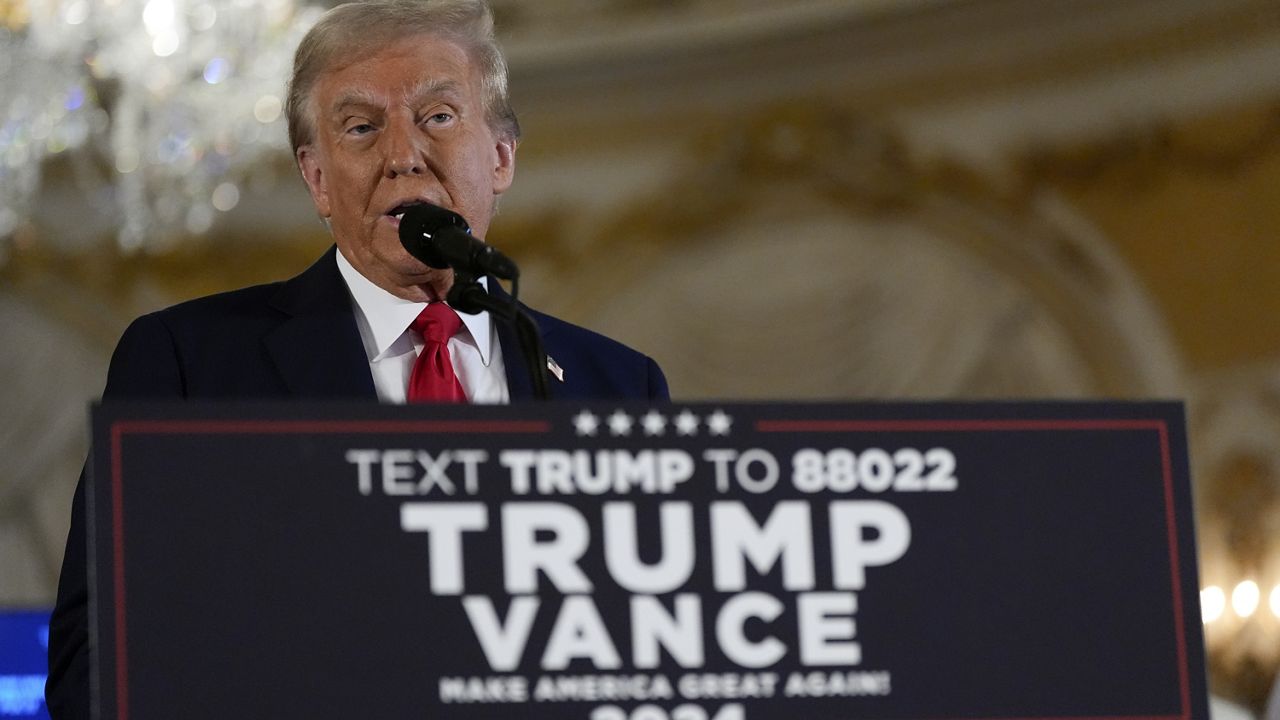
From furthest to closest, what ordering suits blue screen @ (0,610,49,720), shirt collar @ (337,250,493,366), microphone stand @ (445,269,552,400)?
blue screen @ (0,610,49,720), shirt collar @ (337,250,493,366), microphone stand @ (445,269,552,400)

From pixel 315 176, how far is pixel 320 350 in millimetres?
316

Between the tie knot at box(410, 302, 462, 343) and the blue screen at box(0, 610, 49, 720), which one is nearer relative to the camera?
the tie knot at box(410, 302, 462, 343)

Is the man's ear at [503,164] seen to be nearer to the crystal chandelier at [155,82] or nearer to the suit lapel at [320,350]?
the suit lapel at [320,350]

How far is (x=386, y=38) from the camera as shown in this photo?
189 cm

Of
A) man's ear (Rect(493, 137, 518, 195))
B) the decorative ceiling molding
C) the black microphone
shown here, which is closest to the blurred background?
the decorative ceiling molding

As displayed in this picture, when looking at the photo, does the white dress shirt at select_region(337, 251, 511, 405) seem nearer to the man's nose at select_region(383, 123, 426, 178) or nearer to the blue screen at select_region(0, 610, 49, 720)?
the man's nose at select_region(383, 123, 426, 178)

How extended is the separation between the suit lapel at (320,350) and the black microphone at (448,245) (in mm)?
131

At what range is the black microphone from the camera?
152cm

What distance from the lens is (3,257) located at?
8.15 m

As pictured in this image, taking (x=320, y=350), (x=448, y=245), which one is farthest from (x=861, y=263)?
(x=448, y=245)

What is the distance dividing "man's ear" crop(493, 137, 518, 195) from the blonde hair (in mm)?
43

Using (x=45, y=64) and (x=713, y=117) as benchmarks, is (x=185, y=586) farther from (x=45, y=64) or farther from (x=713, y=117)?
(x=713, y=117)

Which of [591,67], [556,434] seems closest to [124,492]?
[556,434]

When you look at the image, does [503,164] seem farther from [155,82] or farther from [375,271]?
[155,82]
